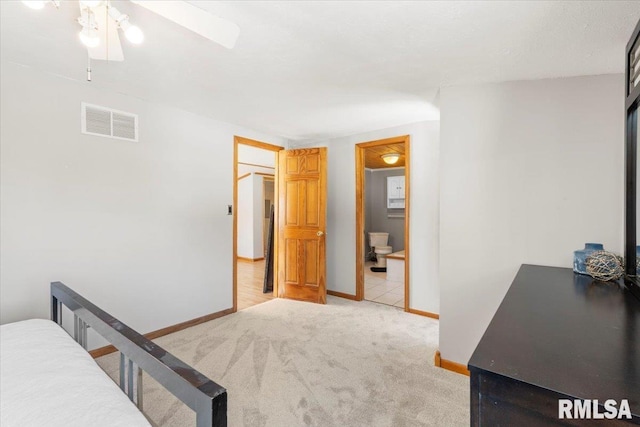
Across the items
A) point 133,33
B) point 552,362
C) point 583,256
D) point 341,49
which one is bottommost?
point 552,362

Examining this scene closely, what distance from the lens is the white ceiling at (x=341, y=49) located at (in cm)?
146

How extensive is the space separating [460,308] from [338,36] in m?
2.11

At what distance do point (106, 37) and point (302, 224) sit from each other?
2.98 meters

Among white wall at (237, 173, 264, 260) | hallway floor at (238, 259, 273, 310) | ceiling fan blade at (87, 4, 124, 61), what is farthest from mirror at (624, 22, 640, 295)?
white wall at (237, 173, 264, 260)

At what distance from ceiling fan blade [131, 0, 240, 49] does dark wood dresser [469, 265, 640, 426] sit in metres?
1.46

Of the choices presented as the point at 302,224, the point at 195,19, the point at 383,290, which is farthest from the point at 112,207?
the point at 383,290

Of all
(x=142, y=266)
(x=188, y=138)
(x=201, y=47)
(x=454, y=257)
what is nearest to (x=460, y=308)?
(x=454, y=257)

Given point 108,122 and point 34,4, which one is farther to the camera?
point 108,122

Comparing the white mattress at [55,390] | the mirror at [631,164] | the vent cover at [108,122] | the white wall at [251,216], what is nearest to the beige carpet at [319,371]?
the white mattress at [55,390]

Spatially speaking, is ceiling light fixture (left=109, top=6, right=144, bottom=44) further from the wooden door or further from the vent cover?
the wooden door

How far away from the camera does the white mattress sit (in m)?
0.90

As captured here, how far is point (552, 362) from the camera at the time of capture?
750mm

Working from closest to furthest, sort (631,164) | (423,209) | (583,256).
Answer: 1. (631,164)
2. (583,256)
3. (423,209)

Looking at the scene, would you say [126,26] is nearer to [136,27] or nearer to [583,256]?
[136,27]
